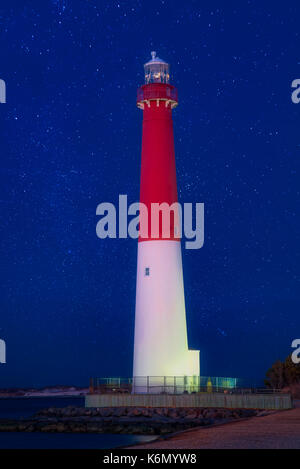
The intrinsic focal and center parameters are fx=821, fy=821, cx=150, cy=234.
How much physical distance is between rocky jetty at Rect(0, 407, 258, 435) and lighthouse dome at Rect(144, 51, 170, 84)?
56.9 ft

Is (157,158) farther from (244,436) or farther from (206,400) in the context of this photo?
(244,436)

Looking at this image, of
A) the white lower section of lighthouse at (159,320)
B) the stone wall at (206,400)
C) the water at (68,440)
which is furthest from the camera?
the white lower section of lighthouse at (159,320)

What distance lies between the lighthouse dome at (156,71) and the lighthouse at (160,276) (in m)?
0.94

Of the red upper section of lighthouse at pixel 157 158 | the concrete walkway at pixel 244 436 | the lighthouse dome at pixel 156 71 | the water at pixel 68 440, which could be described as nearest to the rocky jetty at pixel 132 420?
the water at pixel 68 440

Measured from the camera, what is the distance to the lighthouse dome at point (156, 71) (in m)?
44.2

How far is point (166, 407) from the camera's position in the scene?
40.6m

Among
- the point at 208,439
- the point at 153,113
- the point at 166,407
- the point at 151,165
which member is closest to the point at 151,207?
the point at 151,165

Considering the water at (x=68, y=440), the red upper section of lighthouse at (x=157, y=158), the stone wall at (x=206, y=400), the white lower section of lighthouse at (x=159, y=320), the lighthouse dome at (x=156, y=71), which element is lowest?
the water at (x=68, y=440)

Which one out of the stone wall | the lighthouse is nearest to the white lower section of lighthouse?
the lighthouse

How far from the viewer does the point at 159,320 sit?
137 ft

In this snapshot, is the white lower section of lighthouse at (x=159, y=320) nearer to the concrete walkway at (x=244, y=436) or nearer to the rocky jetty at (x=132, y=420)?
the rocky jetty at (x=132, y=420)

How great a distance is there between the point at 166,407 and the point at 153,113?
15.2 metres
